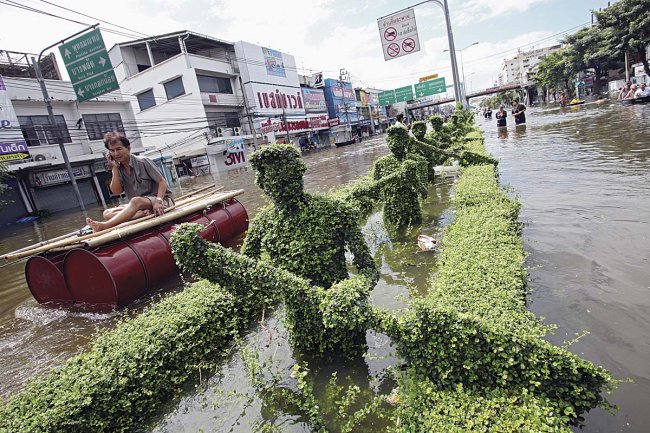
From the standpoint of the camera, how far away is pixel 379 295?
16.4ft

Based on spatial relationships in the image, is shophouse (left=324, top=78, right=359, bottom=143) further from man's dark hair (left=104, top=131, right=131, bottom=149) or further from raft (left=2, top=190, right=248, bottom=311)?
man's dark hair (left=104, top=131, right=131, bottom=149)

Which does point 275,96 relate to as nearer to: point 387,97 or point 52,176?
point 52,176

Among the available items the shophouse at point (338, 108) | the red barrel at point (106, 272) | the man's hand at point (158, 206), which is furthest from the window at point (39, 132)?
the shophouse at point (338, 108)

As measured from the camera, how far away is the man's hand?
20.3ft

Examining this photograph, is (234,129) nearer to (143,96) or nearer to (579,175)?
(143,96)

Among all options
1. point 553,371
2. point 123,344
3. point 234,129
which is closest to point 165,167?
point 234,129

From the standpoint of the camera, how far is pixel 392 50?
563 inches

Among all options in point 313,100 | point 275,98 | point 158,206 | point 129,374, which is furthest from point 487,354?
point 313,100

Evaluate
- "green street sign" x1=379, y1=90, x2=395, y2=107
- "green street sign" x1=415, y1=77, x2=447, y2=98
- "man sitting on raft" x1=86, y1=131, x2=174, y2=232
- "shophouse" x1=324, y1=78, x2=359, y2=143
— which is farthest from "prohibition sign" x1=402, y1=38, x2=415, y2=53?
"green street sign" x1=379, y1=90, x2=395, y2=107

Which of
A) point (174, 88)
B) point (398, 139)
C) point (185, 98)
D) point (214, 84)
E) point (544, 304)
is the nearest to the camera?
point (544, 304)

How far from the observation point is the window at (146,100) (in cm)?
3538

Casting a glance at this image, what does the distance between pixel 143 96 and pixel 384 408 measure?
40291 mm

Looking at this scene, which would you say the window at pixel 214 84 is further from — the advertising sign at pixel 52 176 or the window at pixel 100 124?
the advertising sign at pixel 52 176

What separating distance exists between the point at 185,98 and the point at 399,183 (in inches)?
1253
